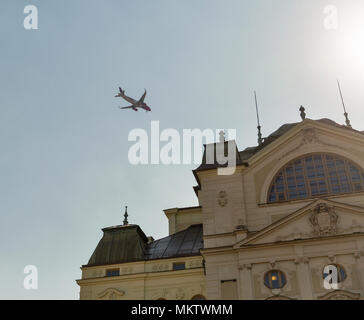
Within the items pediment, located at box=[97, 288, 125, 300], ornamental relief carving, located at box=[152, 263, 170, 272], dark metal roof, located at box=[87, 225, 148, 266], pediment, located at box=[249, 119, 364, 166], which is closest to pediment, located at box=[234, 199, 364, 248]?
pediment, located at box=[249, 119, 364, 166]

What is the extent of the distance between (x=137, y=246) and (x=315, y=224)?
51.1 feet

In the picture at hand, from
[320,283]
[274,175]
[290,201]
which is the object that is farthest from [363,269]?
[274,175]

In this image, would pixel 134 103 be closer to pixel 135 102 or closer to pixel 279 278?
pixel 135 102

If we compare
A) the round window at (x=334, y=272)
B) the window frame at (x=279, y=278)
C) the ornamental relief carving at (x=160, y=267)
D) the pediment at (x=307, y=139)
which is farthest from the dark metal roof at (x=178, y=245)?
the round window at (x=334, y=272)

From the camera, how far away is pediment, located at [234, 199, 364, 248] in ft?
102

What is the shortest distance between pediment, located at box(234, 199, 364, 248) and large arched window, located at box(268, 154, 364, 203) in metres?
1.76

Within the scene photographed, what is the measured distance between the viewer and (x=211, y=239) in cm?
3328

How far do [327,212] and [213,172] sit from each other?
8550mm

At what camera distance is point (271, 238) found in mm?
32031

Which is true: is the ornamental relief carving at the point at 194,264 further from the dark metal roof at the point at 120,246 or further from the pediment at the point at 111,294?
the pediment at the point at 111,294

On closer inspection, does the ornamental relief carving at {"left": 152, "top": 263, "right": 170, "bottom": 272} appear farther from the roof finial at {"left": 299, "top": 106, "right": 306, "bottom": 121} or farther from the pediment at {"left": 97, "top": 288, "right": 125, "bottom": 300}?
the roof finial at {"left": 299, "top": 106, "right": 306, "bottom": 121}
